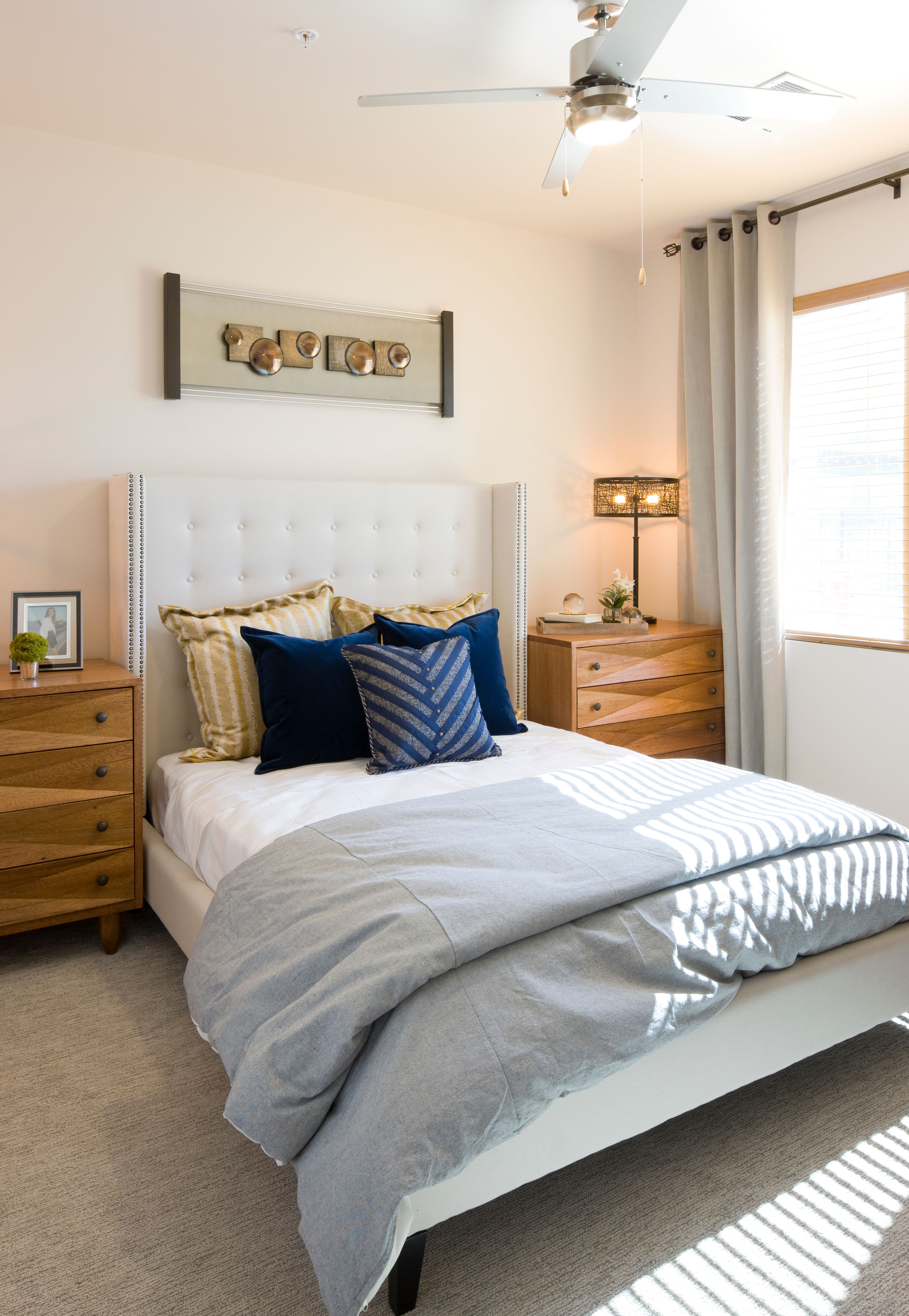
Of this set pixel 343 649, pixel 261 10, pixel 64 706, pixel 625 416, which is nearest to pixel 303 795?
pixel 343 649

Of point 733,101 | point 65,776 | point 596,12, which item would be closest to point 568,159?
point 596,12

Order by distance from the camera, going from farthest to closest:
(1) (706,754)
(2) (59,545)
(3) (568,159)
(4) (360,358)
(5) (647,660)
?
(1) (706,754) → (5) (647,660) → (4) (360,358) → (2) (59,545) → (3) (568,159)

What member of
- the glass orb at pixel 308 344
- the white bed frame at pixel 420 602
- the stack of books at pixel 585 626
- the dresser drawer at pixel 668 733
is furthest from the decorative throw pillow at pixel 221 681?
the dresser drawer at pixel 668 733

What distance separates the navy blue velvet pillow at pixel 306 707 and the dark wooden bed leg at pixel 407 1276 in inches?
57.8

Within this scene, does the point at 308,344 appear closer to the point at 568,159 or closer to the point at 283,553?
the point at 283,553

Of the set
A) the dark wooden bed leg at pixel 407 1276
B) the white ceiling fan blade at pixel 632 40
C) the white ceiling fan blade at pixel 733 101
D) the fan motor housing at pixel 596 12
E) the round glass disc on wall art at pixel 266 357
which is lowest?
the dark wooden bed leg at pixel 407 1276

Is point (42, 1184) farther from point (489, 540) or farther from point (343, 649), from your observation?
point (489, 540)

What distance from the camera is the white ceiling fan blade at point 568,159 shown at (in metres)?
2.18

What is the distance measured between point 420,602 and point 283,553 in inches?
23.9

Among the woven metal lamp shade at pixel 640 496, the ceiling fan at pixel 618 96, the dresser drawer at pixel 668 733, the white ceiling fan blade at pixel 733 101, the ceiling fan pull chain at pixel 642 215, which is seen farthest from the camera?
the woven metal lamp shade at pixel 640 496

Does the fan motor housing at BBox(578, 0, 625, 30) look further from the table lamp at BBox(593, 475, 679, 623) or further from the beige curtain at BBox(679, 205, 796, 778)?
the table lamp at BBox(593, 475, 679, 623)

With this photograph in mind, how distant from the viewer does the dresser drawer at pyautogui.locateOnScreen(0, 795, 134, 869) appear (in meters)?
2.44

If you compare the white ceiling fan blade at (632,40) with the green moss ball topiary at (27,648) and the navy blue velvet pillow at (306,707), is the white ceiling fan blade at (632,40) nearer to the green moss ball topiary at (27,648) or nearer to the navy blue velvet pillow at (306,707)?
the navy blue velvet pillow at (306,707)

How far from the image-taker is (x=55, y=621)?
2799 mm
